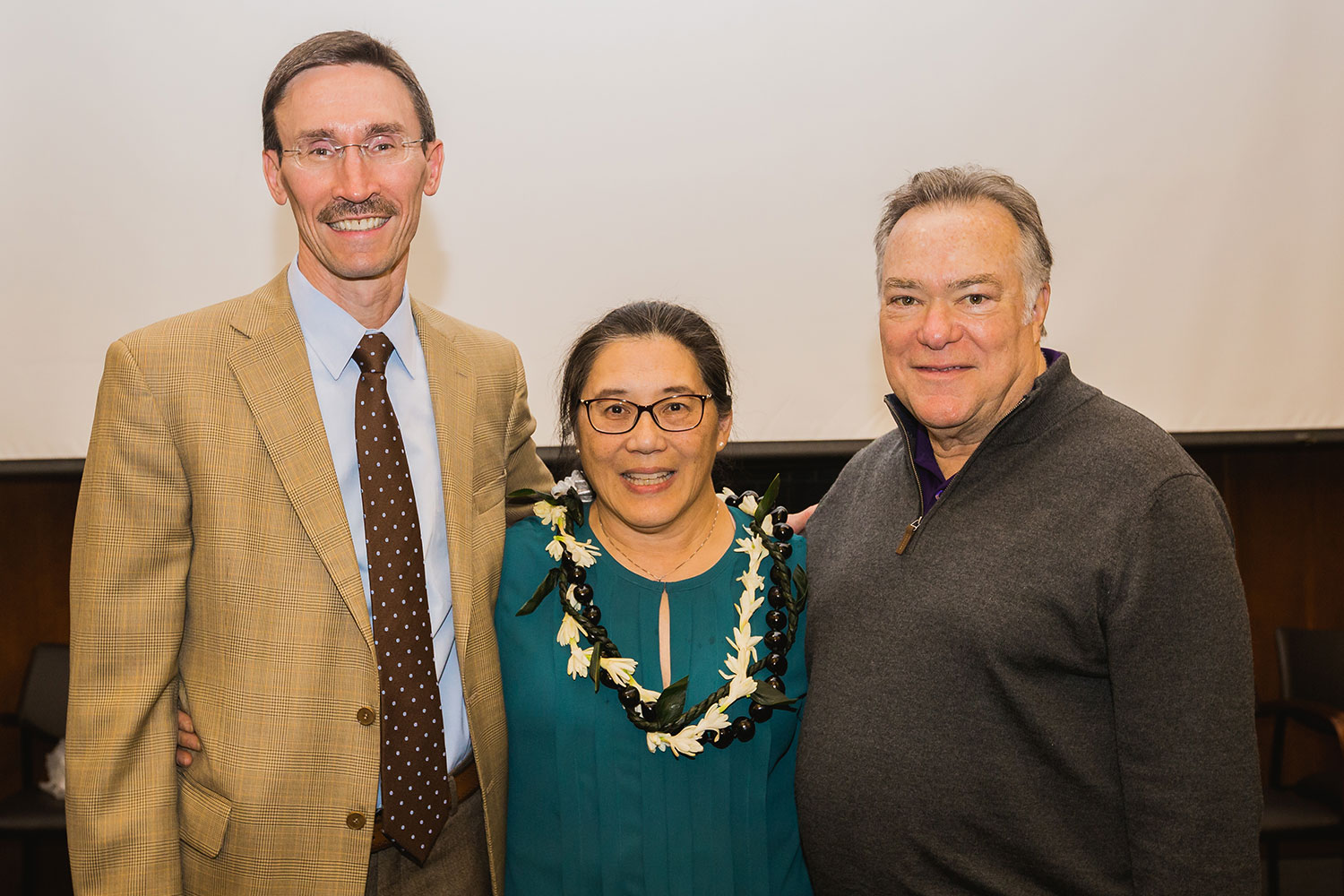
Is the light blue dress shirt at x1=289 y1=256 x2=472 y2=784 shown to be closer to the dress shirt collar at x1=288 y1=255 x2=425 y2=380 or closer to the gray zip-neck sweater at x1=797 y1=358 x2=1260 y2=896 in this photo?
the dress shirt collar at x1=288 y1=255 x2=425 y2=380

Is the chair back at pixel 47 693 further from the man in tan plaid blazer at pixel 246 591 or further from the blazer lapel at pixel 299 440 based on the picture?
the blazer lapel at pixel 299 440

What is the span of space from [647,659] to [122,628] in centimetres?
91

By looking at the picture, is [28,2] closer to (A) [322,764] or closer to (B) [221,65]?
(B) [221,65]

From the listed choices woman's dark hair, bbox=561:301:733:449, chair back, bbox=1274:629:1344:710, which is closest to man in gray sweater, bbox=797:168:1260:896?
woman's dark hair, bbox=561:301:733:449

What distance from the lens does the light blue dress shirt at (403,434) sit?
69.6 inches

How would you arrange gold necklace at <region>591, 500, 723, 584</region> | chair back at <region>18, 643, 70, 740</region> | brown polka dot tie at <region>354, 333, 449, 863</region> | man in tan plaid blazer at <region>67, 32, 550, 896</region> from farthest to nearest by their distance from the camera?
chair back at <region>18, 643, 70, 740</region> < gold necklace at <region>591, 500, 723, 584</region> < brown polka dot tie at <region>354, 333, 449, 863</region> < man in tan plaid blazer at <region>67, 32, 550, 896</region>

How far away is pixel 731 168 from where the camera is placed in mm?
3223

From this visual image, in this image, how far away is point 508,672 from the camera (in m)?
1.92

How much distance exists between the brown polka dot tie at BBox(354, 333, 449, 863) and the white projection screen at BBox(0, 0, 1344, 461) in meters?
1.58

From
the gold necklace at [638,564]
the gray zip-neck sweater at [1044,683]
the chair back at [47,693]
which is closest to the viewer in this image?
the gray zip-neck sweater at [1044,683]

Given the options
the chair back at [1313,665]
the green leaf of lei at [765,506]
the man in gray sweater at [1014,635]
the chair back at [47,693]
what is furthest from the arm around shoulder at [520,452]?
the chair back at [1313,665]

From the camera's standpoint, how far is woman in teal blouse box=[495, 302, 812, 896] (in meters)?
1.82

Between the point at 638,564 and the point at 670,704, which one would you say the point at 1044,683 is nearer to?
the point at 670,704

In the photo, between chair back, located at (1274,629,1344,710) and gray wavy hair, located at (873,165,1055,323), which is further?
chair back, located at (1274,629,1344,710)
